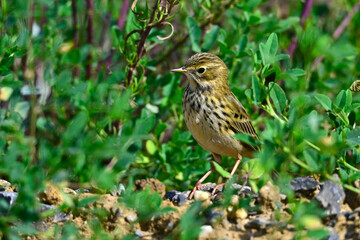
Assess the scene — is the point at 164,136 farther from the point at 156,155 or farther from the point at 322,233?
the point at 322,233

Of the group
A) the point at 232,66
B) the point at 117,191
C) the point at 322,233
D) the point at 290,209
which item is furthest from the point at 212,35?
the point at 322,233

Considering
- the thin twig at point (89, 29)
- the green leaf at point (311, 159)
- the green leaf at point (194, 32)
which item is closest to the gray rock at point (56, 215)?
the green leaf at point (311, 159)

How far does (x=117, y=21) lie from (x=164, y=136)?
4.38ft

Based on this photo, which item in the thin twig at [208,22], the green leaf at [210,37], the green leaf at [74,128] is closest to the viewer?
the green leaf at [74,128]

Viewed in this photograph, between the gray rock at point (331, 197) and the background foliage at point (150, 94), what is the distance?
4.1 inches

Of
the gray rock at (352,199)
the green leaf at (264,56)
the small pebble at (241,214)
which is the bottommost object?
the small pebble at (241,214)

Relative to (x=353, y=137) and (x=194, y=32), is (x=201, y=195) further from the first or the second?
(x=194, y=32)

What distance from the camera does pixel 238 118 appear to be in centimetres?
510

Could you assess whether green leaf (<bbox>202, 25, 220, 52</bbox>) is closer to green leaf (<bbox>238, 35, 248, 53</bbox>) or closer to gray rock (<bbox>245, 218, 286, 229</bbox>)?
green leaf (<bbox>238, 35, 248, 53</bbox>)

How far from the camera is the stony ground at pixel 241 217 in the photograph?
349cm

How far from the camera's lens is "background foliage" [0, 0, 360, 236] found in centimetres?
335

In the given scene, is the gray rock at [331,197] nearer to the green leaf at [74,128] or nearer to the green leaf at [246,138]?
the green leaf at [246,138]

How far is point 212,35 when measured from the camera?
5727 mm

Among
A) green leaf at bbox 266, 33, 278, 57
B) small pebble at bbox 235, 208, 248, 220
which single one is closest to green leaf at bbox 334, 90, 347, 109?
green leaf at bbox 266, 33, 278, 57
